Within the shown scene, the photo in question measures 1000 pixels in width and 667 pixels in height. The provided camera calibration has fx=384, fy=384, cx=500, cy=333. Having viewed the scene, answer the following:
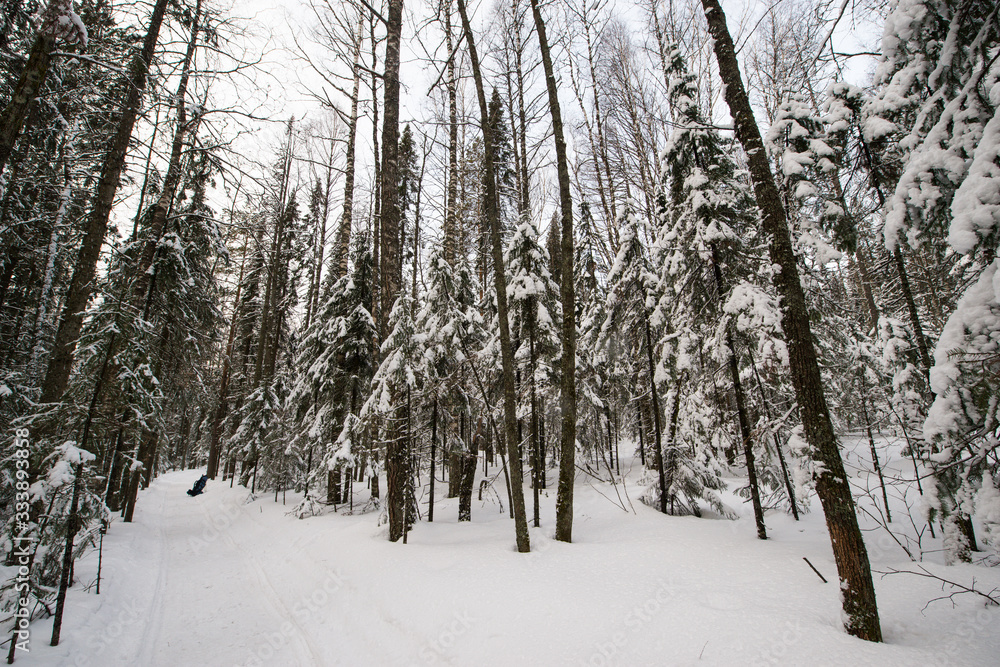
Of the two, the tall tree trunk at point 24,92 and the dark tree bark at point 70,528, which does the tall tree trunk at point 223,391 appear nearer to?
the dark tree bark at point 70,528

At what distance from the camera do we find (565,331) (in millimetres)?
6750

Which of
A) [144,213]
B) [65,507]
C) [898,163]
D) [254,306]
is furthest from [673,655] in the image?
[254,306]

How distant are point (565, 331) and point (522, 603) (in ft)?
13.2

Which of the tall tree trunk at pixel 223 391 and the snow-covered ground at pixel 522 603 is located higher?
the tall tree trunk at pixel 223 391

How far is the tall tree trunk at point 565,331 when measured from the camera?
21.6 ft

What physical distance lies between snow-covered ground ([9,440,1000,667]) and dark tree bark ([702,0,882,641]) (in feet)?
1.30

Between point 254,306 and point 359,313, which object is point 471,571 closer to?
point 359,313

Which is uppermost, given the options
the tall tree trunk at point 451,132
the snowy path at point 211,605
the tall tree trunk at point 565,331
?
the tall tree trunk at point 451,132

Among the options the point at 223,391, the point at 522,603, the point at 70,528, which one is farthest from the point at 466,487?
the point at 223,391

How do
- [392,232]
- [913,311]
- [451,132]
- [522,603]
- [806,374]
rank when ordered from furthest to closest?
[451,132] → [392,232] → [913,311] → [522,603] → [806,374]

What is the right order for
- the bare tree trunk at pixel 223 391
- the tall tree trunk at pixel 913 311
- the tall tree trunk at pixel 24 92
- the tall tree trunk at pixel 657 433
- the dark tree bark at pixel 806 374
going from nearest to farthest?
the dark tree bark at pixel 806 374 → the tall tree trunk at pixel 24 92 → the tall tree trunk at pixel 913 311 → the tall tree trunk at pixel 657 433 → the bare tree trunk at pixel 223 391

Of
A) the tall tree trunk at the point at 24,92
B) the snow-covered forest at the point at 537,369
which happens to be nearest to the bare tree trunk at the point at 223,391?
the snow-covered forest at the point at 537,369

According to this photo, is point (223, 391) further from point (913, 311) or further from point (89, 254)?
point (913, 311)

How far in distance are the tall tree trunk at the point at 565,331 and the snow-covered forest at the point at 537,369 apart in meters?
0.05
